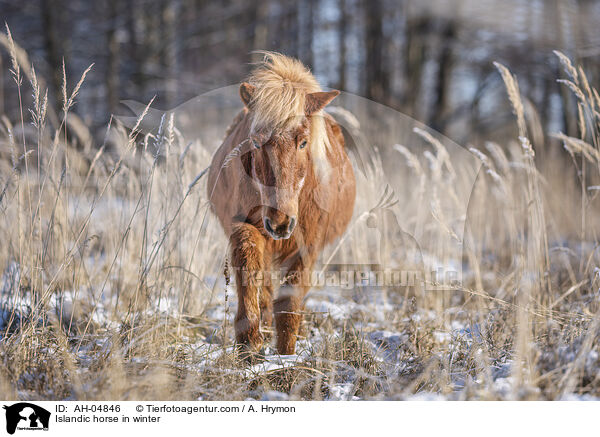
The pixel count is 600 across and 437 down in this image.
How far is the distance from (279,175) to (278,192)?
0.08 metres

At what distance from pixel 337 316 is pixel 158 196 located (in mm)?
1761

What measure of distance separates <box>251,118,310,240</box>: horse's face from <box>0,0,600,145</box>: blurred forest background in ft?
13.7

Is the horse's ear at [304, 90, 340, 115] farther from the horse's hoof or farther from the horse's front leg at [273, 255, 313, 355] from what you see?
the horse's hoof

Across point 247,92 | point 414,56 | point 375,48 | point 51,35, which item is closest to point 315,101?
point 247,92

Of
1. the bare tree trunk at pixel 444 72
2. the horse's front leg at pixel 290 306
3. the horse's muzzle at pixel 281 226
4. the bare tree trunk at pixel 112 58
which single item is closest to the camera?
the horse's muzzle at pixel 281 226

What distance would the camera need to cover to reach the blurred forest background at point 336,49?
6.41 metres

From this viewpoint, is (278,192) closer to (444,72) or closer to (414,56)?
(414,56)

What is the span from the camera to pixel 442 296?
10.6 feet

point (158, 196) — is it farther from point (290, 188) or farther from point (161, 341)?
point (290, 188)

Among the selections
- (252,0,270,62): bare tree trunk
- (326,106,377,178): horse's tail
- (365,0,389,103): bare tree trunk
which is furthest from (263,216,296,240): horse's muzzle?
(365,0,389,103): bare tree trunk

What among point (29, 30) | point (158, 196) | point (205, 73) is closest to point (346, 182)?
point (158, 196)

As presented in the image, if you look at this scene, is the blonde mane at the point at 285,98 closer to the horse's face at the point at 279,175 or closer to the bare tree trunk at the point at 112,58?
the horse's face at the point at 279,175
